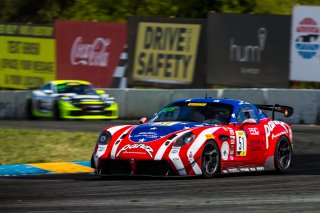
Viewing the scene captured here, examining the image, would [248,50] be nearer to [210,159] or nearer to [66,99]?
[66,99]

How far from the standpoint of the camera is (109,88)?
25.8m

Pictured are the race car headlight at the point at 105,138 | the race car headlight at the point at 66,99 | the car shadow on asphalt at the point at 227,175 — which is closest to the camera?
the car shadow on asphalt at the point at 227,175

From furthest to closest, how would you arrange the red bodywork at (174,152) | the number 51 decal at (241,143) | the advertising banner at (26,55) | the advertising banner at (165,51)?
the advertising banner at (26,55)
the advertising banner at (165,51)
the number 51 decal at (241,143)
the red bodywork at (174,152)

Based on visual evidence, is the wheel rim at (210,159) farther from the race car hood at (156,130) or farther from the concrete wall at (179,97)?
the concrete wall at (179,97)

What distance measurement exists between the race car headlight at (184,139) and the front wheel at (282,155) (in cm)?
203

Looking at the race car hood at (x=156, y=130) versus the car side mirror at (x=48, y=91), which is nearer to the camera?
the race car hood at (x=156, y=130)

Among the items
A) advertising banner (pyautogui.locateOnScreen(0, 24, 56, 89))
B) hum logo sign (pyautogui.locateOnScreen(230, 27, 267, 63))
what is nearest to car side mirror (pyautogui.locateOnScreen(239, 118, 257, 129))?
hum logo sign (pyautogui.locateOnScreen(230, 27, 267, 63))

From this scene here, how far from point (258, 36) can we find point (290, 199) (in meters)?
14.3

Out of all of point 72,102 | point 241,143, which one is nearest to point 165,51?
point 72,102

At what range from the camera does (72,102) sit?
2366 centimetres

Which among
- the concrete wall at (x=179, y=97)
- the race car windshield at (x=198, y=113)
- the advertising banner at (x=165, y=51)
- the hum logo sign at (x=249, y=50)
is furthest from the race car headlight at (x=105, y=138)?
the advertising banner at (x=165, y=51)

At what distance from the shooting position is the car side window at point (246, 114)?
12.3 meters

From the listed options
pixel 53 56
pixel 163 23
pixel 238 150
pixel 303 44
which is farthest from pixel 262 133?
pixel 53 56

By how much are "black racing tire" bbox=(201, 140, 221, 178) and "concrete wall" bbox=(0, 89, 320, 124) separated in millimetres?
9184
